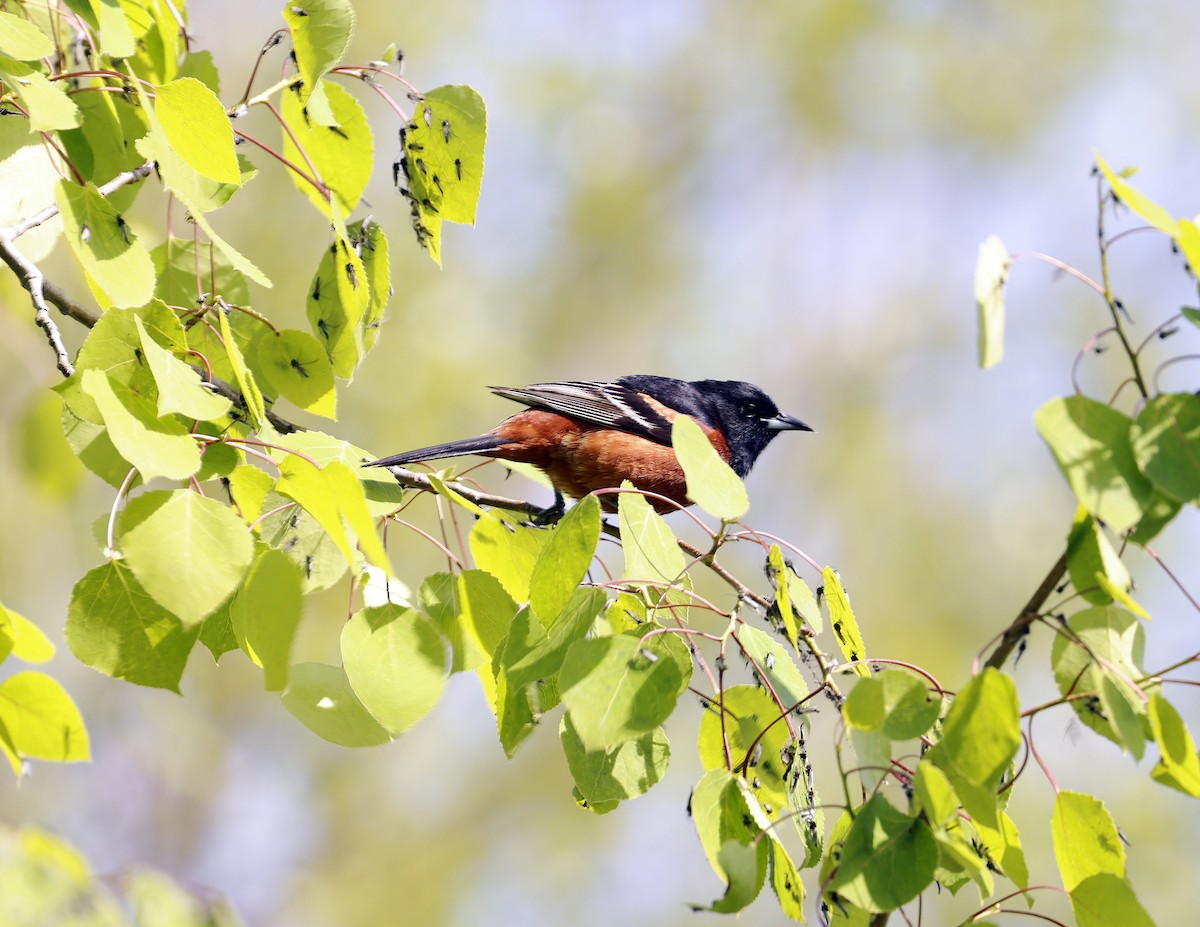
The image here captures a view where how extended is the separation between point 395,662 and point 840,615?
0.92 meters

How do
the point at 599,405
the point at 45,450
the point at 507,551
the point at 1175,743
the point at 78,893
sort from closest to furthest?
the point at 78,893 → the point at 1175,743 → the point at 507,551 → the point at 45,450 → the point at 599,405

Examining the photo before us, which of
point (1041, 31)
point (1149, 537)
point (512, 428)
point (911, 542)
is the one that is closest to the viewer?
point (1149, 537)

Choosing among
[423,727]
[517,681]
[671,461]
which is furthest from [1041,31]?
[517,681]

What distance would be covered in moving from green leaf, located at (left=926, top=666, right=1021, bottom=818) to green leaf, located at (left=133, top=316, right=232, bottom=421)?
1256 millimetres

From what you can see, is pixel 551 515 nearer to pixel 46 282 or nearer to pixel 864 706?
pixel 46 282

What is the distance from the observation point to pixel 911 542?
1628cm

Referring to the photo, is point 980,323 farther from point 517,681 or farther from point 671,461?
point 671,461

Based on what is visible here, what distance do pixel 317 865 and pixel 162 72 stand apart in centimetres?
1429

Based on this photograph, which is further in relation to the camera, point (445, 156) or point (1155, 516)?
point (445, 156)

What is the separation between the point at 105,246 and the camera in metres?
1.94

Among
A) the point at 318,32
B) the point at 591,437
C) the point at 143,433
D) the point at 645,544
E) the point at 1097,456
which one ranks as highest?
the point at 591,437

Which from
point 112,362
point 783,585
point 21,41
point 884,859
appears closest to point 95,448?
point 112,362

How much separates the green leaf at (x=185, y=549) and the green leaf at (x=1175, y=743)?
143 cm

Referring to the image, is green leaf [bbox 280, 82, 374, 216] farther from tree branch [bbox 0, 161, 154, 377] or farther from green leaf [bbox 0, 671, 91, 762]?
green leaf [bbox 0, 671, 91, 762]
